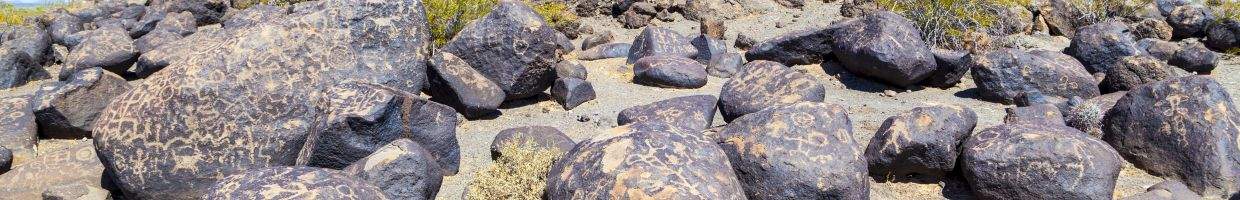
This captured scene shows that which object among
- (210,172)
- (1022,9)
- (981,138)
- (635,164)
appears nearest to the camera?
(635,164)

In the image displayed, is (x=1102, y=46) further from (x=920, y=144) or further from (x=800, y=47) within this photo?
(x=920, y=144)

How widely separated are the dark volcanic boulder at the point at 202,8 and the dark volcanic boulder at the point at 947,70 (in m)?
10.5

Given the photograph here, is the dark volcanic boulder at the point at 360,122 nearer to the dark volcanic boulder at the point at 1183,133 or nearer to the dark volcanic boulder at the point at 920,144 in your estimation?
the dark volcanic boulder at the point at 920,144

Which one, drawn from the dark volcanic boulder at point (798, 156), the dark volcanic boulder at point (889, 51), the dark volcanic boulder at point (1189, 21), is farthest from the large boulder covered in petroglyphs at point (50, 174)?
the dark volcanic boulder at point (1189, 21)

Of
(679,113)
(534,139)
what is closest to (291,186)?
(534,139)

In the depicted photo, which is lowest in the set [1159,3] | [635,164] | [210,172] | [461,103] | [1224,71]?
[1159,3]

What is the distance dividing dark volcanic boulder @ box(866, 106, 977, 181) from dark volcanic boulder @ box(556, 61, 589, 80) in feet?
11.4

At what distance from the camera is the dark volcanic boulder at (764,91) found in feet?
24.1

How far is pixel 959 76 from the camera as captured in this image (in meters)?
9.10

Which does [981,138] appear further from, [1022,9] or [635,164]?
[1022,9]

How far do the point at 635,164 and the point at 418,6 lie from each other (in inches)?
113

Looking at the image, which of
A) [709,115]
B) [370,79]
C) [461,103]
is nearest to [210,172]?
[370,79]

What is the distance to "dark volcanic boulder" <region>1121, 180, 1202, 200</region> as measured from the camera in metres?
5.36

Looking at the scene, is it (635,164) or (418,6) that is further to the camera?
(418,6)
